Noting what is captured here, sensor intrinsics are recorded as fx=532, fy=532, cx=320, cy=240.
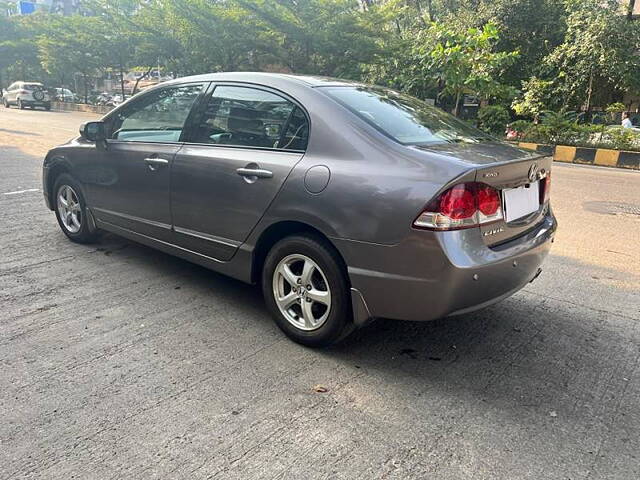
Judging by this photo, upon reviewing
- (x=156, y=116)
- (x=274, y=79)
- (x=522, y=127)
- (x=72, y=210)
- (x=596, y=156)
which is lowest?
(x=596, y=156)

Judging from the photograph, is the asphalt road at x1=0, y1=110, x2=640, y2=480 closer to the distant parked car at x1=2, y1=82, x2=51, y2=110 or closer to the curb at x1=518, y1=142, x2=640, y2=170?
the curb at x1=518, y1=142, x2=640, y2=170

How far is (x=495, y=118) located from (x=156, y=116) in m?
14.6

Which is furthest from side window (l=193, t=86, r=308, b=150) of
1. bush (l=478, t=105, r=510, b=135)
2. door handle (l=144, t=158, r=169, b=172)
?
bush (l=478, t=105, r=510, b=135)

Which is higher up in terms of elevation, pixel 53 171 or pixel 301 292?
pixel 53 171

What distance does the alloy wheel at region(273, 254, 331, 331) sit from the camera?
120 inches

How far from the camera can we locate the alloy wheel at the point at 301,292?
3.05m

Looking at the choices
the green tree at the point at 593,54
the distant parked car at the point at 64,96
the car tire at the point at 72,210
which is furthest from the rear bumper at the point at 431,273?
the distant parked car at the point at 64,96

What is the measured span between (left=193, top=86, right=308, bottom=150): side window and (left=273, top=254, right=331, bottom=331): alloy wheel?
→ 2.32ft

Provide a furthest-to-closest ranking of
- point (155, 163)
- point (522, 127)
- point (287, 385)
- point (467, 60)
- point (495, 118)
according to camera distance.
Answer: point (495, 118) < point (522, 127) < point (467, 60) < point (155, 163) < point (287, 385)

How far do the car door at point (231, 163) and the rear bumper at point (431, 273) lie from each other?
72 cm

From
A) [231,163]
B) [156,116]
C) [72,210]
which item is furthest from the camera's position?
[72,210]

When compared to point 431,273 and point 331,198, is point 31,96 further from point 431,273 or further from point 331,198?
point 431,273

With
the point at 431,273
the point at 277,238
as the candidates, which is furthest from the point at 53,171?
the point at 431,273

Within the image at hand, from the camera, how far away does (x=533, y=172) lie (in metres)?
3.06
